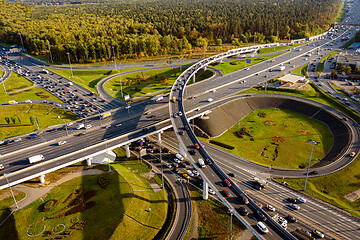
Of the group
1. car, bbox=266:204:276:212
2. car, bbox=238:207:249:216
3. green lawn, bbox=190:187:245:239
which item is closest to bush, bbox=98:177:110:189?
green lawn, bbox=190:187:245:239

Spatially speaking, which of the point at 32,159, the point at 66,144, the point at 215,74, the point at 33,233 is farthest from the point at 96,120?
the point at 215,74

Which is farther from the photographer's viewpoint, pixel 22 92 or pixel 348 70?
pixel 348 70

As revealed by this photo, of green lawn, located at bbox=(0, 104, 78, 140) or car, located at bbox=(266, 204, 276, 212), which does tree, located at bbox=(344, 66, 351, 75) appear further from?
green lawn, located at bbox=(0, 104, 78, 140)

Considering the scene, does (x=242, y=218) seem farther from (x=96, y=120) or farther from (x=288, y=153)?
(x=96, y=120)

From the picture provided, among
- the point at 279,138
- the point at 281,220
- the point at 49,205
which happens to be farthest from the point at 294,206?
the point at 49,205

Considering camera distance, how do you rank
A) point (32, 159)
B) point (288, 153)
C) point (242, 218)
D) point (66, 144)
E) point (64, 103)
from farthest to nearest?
1. point (64, 103)
2. point (288, 153)
3. point (66, 144)
4. point (32, 159)
5. point (242, 218)

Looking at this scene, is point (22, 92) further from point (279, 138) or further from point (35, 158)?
point (279, 138)
